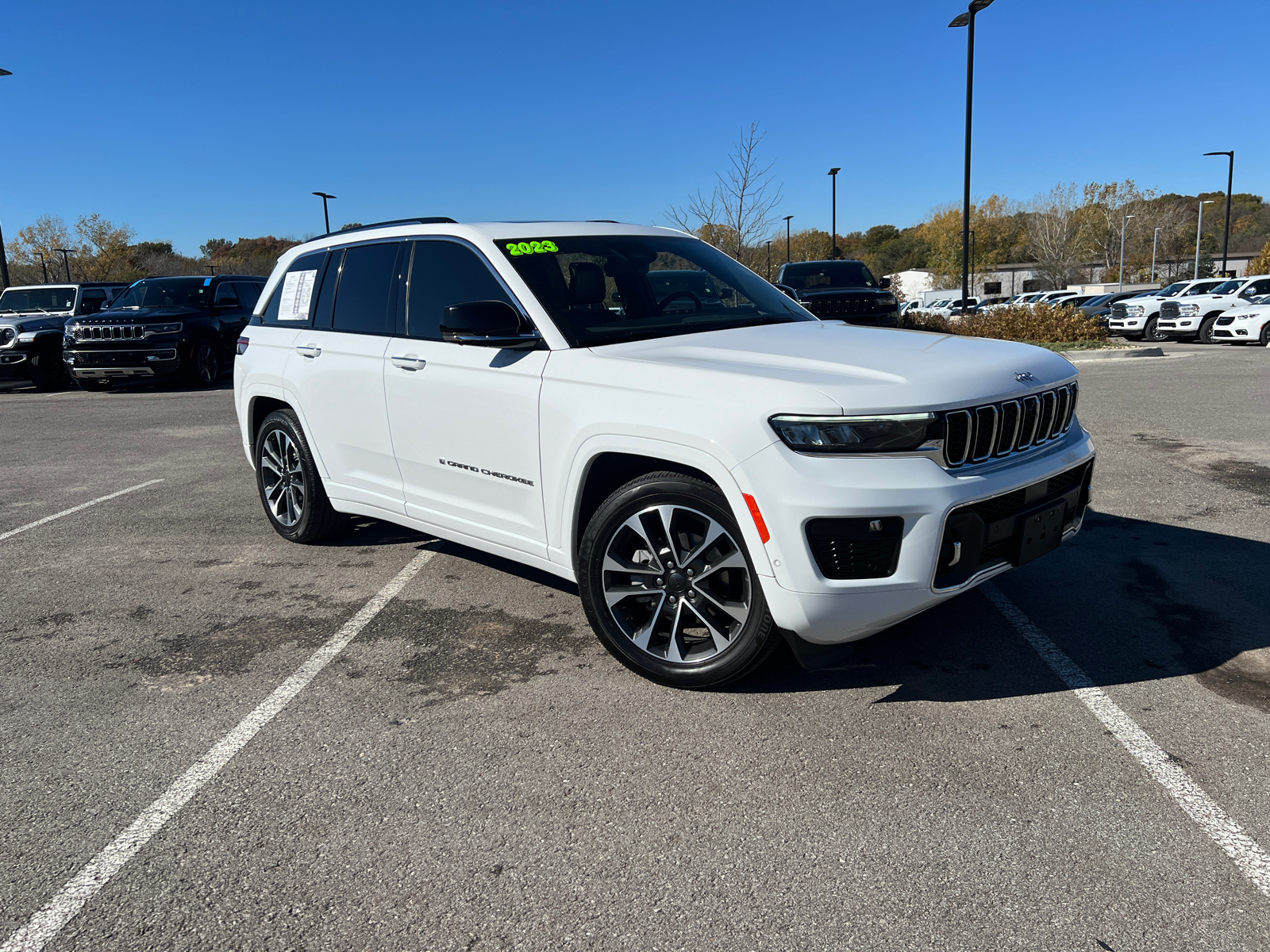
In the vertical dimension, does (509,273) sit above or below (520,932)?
above

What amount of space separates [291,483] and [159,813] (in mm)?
3201

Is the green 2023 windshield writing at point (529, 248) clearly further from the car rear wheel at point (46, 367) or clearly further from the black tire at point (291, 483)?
the car rear wheel at point (46, 367)

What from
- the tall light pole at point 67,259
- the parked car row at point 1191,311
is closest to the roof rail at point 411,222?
the parked car row at point 1191,311

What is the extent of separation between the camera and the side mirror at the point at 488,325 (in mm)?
3889

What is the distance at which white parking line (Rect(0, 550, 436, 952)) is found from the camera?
95.7 inches

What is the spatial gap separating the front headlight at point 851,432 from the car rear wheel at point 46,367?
60.7ft

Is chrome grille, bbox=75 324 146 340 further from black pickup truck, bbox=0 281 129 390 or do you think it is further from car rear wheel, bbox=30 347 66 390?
car rear wheel, bbox=30 347 66 390

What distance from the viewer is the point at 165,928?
2.40 meters

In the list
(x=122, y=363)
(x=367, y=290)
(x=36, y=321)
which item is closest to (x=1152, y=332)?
(x=122, y=363)

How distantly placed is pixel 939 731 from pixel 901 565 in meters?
0.65

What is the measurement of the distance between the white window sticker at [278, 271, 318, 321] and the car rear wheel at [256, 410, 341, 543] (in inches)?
23.4

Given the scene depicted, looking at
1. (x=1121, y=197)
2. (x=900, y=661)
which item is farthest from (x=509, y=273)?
(x=1121, y=197)

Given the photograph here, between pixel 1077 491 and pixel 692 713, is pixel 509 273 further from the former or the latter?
pixel 1077 491

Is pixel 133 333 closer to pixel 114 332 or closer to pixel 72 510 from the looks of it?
pixel 114 332
